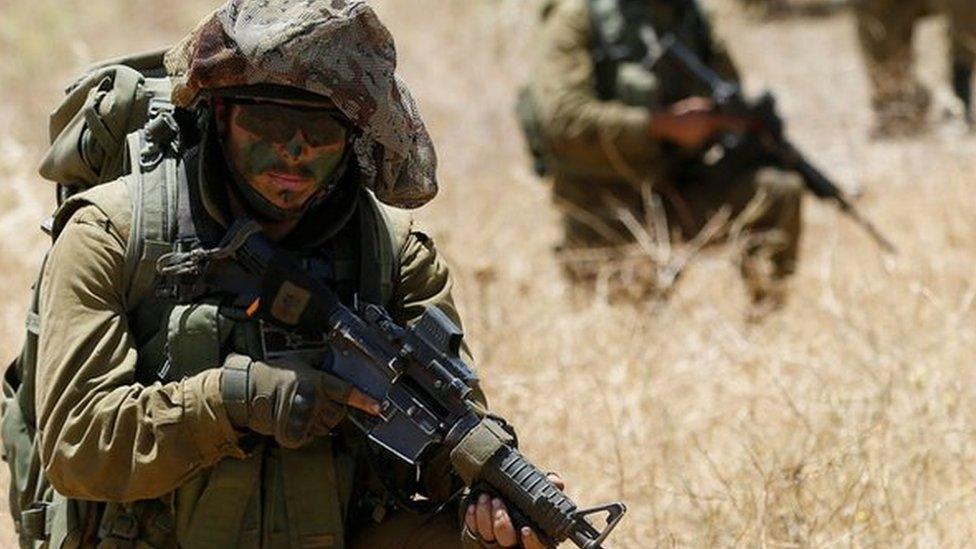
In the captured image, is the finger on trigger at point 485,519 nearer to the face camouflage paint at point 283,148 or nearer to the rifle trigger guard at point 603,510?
the rifle trigger guard at point 603,510

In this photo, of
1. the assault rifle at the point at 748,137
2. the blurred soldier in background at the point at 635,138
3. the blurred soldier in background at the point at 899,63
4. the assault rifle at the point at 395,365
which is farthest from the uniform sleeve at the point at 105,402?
the blurred soldier in background at the point at 899,63

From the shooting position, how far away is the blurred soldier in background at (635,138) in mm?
6574

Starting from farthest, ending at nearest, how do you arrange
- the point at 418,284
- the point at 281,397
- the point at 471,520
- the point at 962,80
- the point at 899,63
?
1. the point at 899,63
2. the point at 962,80
3. the point at 418,284
4. the point at 471,520
5. the point at 281,397

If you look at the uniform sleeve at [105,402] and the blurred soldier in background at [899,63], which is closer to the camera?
the uniform sleeve at [105,402]

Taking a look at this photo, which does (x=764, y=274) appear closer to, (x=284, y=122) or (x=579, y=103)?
(x=579, y=103)

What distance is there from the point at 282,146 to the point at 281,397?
408 millimetres

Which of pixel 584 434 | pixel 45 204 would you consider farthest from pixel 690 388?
pixel 45 204

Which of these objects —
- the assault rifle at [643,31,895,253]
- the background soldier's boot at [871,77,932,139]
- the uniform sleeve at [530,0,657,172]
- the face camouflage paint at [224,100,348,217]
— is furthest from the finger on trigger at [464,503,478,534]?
the background soldier's boot at [871,77,932,139]

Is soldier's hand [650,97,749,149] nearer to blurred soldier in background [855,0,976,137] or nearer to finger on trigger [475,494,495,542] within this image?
blurred soldier in background [855,0,976,137]

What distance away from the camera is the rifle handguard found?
9.16 feet

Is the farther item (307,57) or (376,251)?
(376,251)

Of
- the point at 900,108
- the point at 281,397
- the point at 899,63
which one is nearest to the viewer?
the point at 281,397

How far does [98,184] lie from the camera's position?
3.15 meters

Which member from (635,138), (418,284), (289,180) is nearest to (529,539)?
(418,284)
